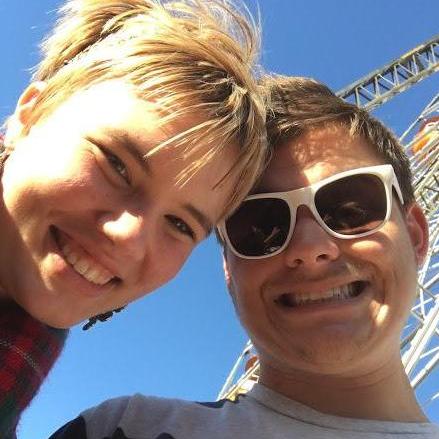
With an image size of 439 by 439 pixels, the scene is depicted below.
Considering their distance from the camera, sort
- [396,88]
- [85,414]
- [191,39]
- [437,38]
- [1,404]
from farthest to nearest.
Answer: [437,38] → [396,88] → [191,39] → [85,414] → [1,404]

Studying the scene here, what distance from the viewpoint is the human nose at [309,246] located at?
7.28ft

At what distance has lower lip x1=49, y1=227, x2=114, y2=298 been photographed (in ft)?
5.44

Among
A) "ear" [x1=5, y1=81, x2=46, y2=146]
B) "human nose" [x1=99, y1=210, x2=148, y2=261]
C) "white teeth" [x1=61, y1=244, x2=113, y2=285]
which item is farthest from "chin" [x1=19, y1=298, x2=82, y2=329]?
"ear" [x1=5, y1=81, x2=46, y2=146]

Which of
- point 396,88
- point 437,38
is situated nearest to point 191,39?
point 396,88

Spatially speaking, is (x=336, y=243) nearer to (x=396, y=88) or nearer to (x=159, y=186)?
(x=159, y=186)

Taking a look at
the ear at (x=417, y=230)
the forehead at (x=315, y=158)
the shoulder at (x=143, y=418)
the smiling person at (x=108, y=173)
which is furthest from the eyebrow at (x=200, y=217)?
the ear at (x=417, y=230)

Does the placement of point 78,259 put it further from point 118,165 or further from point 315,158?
point 315,158

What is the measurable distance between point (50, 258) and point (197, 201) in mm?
513

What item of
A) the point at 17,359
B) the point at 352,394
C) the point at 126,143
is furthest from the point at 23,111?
the point at 352,394

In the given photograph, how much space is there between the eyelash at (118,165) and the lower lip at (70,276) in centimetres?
25

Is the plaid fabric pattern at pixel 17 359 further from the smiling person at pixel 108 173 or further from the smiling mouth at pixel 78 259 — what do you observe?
the smiling mouth at pixel 78 259

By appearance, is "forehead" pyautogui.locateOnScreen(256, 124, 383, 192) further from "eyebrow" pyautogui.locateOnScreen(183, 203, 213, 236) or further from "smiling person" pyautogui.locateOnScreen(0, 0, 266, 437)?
"eyebrow" pyautogui.locateOnScreen(183, 203, 213, 236)

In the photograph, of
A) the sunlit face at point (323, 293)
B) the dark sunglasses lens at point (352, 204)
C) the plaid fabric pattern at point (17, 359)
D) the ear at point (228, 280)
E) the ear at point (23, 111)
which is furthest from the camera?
the ear at point (228, 280)

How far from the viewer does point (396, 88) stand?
42.7ft
